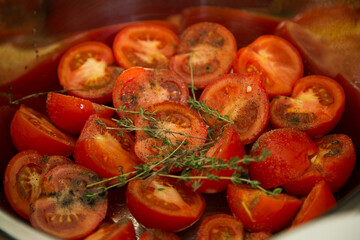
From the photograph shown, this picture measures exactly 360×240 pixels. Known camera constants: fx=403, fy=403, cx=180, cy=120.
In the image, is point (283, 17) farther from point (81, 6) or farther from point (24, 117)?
point (24, 117)

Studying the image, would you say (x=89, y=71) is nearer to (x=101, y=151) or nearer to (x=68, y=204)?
(x=101, y=151)

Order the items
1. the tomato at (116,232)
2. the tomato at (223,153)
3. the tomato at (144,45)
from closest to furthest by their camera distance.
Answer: the tomato at (116,232) < the tomato at (223,153) < the tomato at (144,45)

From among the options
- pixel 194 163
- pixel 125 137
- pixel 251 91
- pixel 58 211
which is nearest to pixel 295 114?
pixel 251 91

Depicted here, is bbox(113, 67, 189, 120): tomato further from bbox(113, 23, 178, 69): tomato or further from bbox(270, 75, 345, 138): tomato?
bbox(270, 75, 345, 138): tomato

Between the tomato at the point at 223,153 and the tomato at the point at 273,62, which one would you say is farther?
the tomato at the point at 273,62

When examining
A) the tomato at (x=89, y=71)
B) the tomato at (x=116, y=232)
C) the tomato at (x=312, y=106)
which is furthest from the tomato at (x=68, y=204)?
the tomato at (x=312, y=106)

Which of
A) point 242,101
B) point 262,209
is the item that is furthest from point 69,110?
point 262,209

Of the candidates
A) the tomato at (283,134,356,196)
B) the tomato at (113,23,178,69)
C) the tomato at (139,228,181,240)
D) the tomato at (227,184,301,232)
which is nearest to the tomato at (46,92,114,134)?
the tomato at (113,23,178,69)

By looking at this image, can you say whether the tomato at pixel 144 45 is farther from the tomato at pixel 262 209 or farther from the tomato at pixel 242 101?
the tomato at pixel 262 209
